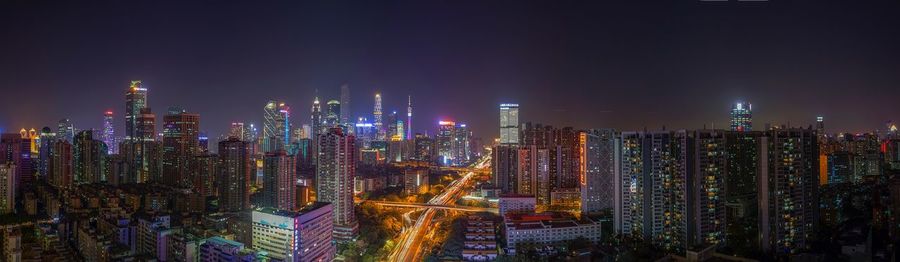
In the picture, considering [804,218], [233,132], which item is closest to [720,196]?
[804,218]

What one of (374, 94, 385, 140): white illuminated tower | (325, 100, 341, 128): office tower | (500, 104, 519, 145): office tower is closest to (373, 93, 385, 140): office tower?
(374, 94, 385, 140): white illuminated tower

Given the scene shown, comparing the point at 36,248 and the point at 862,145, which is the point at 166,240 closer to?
the point at 36,248

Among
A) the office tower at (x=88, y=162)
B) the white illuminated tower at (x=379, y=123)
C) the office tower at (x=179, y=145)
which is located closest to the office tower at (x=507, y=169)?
the office tower at (x=179, y=145)

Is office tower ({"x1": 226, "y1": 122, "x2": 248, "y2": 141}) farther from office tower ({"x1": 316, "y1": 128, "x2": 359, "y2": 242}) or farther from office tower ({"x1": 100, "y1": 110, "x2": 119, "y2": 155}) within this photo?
office tower ({"x1": 316, "y1": 128, "x2": 359, "y2": 242})

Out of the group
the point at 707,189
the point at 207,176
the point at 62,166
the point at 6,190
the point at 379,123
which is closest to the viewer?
the point at 707,189

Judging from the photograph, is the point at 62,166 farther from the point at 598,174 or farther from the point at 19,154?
the point at 598,174

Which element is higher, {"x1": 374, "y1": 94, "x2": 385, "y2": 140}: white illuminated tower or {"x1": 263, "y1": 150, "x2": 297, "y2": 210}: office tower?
{"x1": 374, "y1": 94, "x2": 385, "y2": 140}: white illuminated tower

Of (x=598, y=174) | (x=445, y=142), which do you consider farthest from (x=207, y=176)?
(x=445, y=142)
